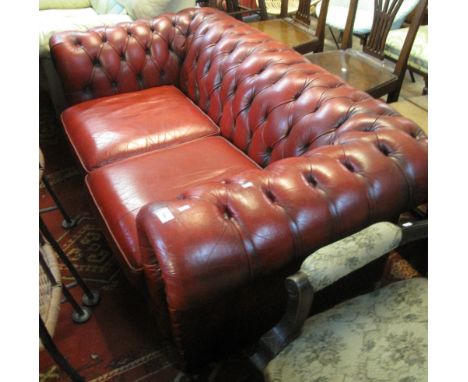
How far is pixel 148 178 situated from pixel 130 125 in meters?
0.40

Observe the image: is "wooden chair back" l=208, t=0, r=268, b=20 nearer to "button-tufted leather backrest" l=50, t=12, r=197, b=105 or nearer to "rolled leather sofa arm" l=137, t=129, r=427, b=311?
"button-tufted leather backrest" l=50, t=12, r=197, b=105

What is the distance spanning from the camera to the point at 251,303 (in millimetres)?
903

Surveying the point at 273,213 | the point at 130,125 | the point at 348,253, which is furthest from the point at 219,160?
the point at 348,253

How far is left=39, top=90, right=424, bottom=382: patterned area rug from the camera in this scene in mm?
1213

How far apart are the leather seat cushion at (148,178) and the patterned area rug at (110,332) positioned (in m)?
0.34

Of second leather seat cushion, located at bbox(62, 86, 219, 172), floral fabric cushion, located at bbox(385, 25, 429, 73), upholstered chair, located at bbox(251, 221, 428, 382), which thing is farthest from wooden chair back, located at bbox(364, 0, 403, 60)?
upholstered chair, located at bbox(251, 221, 428, 382)

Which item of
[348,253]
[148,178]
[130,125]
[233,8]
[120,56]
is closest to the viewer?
[348,253]

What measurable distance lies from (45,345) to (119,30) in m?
1.51

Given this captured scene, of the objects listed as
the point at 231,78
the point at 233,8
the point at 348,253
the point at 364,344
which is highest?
the point at 233,8

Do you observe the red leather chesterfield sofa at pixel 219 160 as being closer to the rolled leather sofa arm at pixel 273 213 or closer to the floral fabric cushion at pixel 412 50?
the rolled leather sofa arm at pixel 273 213

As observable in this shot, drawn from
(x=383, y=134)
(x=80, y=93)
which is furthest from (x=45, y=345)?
(x=80, y=93)

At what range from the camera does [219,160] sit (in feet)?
4.67

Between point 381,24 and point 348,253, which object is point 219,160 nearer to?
point 348,253
